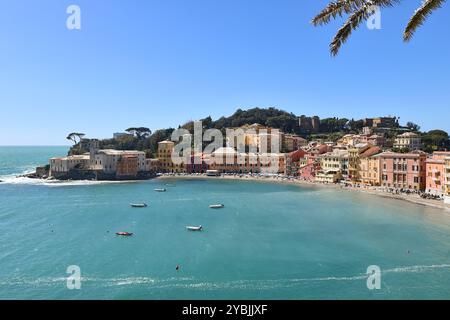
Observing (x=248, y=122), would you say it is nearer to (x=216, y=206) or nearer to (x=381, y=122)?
(x=381, y=122)

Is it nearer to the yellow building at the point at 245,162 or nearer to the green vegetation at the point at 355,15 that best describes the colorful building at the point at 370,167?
the yellow building at the point at 245,162

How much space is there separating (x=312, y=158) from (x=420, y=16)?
49159mm

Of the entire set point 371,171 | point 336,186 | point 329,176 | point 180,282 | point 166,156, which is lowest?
point 180,282

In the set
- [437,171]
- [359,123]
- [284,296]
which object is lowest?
[284,296]

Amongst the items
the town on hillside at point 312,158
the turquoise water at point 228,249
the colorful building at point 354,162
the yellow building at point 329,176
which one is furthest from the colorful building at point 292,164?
the turquoise water at point 228,249

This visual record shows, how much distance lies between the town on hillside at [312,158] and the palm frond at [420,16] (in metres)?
30.6

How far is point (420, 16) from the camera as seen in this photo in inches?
194

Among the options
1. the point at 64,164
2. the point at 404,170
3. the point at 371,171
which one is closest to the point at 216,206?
the point at 404,170

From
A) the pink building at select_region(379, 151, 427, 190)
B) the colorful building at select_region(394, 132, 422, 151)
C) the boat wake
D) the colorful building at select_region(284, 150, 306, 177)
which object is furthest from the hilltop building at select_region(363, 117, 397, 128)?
the boat wake

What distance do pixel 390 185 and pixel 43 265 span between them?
3474 cm

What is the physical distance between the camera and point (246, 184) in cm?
4872

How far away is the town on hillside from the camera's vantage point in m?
39.2

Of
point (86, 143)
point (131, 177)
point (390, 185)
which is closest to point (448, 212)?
point (390, 185)
